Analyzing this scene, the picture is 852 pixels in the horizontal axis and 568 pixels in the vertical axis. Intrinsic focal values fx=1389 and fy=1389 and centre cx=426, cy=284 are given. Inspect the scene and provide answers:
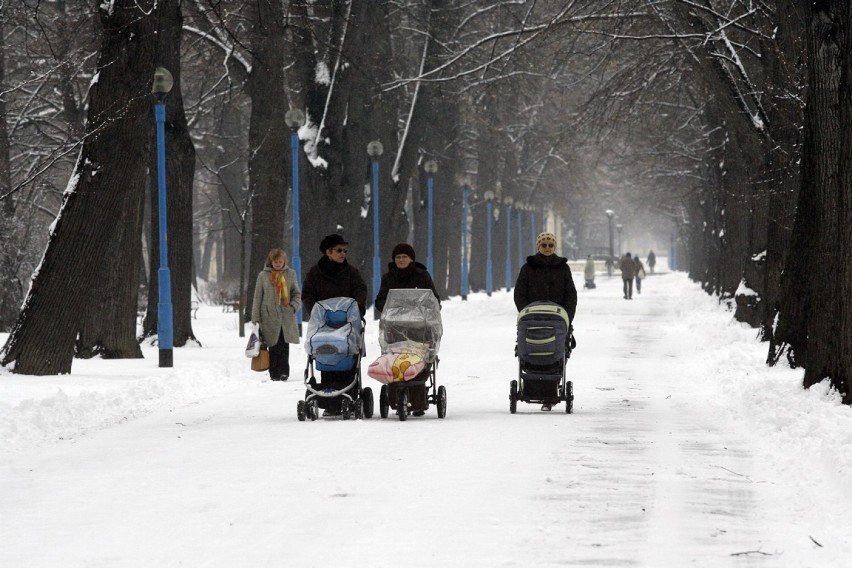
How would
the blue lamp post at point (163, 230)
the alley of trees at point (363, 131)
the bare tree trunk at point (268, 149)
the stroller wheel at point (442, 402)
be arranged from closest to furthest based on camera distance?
the stroller wheel at point (442, 402) < the alley of trees at point (363, 131) < the blue lamp post at point (163, 230) < the bare tree trunk at point (268, 149)

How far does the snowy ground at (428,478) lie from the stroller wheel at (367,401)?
0.25 meters

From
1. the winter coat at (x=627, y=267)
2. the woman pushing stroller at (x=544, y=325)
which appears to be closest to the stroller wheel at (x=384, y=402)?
the woman pushing stroller at (x=544, y=325)

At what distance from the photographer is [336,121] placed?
32688 millimetres

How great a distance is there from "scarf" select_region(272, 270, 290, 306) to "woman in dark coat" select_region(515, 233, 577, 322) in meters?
4.70

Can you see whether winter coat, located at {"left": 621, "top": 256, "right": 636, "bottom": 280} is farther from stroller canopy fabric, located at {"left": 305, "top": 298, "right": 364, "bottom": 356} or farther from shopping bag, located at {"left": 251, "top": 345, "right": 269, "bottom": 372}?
stroller canopy fabric, located at {"left": 305, "top": 298, "right": 364, "bottom": 356}

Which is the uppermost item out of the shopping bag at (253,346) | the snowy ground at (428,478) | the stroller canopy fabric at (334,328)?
the stroller canopy fabric at (334,328)

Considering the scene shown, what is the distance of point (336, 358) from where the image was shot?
1284cm

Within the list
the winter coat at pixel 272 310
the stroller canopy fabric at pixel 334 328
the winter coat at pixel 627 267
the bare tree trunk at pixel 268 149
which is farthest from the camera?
the winter coat at pixel 627 267

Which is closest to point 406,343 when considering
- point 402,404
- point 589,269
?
point 402,404

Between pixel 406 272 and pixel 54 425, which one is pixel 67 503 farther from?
pixel 406 272

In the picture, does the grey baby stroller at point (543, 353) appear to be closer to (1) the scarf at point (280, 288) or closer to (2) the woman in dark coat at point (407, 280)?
(2) the woman in dark coat at point (407, 280)

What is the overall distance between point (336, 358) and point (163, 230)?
798 centimetres

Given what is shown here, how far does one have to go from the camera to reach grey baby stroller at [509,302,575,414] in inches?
523

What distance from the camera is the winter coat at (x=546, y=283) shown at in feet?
44.5
